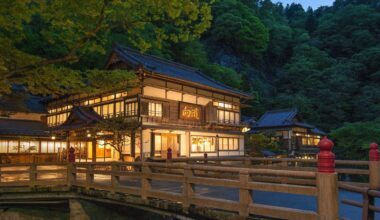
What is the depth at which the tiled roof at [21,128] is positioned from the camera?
27.8 meters

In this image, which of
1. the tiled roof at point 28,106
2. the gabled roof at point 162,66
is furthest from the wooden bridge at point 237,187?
the tiled roof at point 28,106

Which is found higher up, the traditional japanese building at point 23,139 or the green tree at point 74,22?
the green tree at point 74,22

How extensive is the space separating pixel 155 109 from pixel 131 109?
1957mm

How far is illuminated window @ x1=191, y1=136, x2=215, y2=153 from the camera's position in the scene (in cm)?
3020

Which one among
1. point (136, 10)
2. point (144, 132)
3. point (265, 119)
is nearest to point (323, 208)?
point (136, 10)

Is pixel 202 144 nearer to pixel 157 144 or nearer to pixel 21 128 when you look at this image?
pixel 157 144

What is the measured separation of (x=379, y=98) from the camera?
55125 millimetres

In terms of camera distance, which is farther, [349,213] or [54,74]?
[54,74]

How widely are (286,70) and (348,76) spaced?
13.3m

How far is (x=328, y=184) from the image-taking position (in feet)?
17.9

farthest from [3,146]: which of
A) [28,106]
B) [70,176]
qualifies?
[70,176]

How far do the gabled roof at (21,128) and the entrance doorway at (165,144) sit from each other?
930 centimetres

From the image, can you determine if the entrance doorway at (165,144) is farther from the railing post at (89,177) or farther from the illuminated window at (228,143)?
the railing post at (89,177)

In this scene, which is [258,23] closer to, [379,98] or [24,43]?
[379,98]
